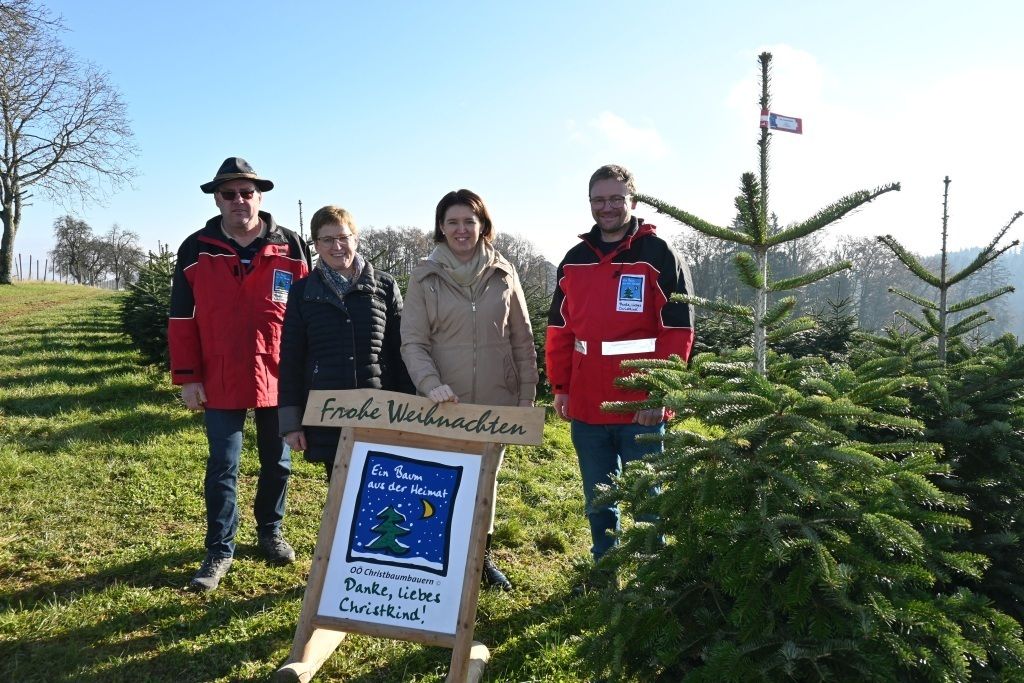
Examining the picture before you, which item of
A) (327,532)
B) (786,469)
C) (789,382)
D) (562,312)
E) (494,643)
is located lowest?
(494,643)

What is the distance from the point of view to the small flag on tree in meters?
1.95

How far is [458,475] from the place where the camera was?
9.83 feet

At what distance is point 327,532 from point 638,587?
1.51m

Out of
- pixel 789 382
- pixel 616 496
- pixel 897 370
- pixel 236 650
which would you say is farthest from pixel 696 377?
pixel 236 650

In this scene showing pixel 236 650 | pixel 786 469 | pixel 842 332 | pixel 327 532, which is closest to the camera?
pixel 786 469

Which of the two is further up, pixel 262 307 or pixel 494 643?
pixel 262 307

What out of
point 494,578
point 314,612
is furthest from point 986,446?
point 314,612

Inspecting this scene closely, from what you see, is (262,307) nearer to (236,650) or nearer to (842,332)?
(236,650)

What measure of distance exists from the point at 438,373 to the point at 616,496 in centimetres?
137

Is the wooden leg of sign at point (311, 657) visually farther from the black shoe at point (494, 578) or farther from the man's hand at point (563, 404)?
the man's hand at point (563, 404)

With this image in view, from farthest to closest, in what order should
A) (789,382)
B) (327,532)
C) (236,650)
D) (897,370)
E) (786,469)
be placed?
(236,650) → (327,532) → (897,370) → (789,382) → (786,469)

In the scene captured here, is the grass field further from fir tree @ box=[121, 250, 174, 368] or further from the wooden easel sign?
fir tree @ box=[121, 250, 174, 368]

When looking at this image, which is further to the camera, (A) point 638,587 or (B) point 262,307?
(B) point 262,307

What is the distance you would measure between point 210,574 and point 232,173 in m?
2.31
